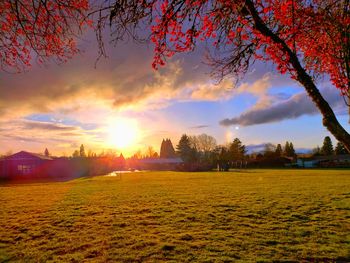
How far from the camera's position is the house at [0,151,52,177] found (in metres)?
46.8

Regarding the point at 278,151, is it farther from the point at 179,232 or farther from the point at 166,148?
the point at 179,232

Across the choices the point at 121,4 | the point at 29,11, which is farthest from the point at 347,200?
the point at 29,11

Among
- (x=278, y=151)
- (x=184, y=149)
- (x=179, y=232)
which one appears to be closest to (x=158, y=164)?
(x=184, y=149)

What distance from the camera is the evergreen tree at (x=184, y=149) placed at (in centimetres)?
10757

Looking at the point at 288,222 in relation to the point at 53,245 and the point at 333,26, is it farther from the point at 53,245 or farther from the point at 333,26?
the point at 53,245

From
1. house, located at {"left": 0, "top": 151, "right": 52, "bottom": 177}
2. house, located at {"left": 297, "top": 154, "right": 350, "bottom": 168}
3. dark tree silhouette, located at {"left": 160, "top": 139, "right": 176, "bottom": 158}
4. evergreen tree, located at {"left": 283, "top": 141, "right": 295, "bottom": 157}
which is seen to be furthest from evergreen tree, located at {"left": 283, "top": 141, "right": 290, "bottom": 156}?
house, located at {"left": 0, "top": 151, "right": 52, "bottom": 177}

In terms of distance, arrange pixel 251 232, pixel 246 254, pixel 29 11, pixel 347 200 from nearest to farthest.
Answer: pixel 29 11
pixel 246 254
pixel 251 232
pixel 347 200

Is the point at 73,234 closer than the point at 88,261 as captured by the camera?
No

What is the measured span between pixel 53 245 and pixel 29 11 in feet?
17.8

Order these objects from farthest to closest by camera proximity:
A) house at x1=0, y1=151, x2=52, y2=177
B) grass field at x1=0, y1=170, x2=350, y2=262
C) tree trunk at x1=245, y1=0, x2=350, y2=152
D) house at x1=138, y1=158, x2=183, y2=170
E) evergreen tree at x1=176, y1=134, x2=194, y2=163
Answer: evergreen tree at x1=176, y1=134, x2=194, y2=163, house at x1=138, y1=158, x2=183, y2=170, house at x1=0, y1=151, x2=52, y2=177, grass field at x1=0, y1=170, x2=350, y2=262, tree trunk at x1=245, y1=0, x2=350, y2=152

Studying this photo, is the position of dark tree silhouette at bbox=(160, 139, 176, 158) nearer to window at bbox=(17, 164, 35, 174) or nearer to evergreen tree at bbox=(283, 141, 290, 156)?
evergreen tree at bbox=(283, 141, 290, 156)

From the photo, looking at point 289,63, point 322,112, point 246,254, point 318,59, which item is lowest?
point 246,254

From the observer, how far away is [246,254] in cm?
677

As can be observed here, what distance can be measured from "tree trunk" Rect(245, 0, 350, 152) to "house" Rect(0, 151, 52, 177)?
162 ft
